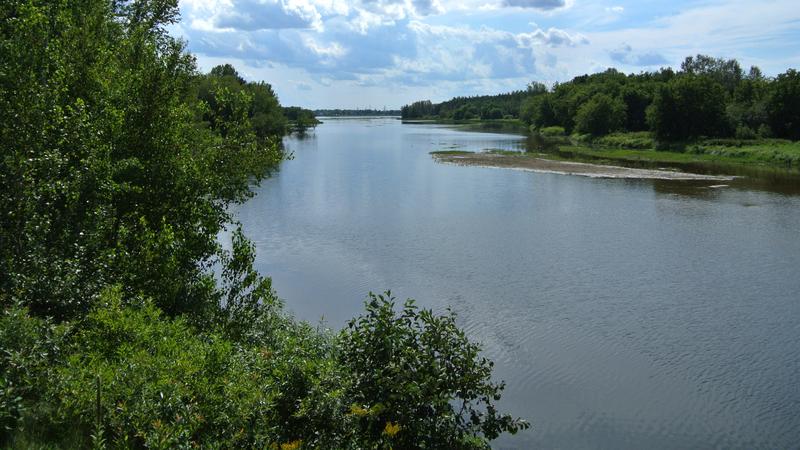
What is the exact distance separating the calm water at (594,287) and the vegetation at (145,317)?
160 inches

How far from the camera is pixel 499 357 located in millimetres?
17609

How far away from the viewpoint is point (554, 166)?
64.8m

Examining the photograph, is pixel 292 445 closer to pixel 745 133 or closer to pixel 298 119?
pixel 745 133

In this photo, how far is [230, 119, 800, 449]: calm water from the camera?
1513 centimetres

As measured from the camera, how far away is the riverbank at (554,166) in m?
57.2

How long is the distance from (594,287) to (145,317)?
1735cm

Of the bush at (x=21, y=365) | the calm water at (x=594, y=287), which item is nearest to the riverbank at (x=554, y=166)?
the calm water at (x=594, y=287)

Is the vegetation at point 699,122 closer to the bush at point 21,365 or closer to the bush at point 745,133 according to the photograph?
the bush at point 745,133

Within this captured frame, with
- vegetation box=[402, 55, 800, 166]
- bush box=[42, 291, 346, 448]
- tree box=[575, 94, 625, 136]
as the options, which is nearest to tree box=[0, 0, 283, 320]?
bush box=[42, 291, 346, 448]

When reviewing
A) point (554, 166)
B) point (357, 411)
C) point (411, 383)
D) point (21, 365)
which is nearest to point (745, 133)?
point (554, 166)

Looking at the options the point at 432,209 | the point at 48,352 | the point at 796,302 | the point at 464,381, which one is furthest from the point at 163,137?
the point at 432,209

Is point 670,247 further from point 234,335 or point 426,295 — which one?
point 234,335

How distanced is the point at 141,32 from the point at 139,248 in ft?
18.8

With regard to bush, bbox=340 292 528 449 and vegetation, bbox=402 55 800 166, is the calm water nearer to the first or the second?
bush, bbox=340 292 528 449
